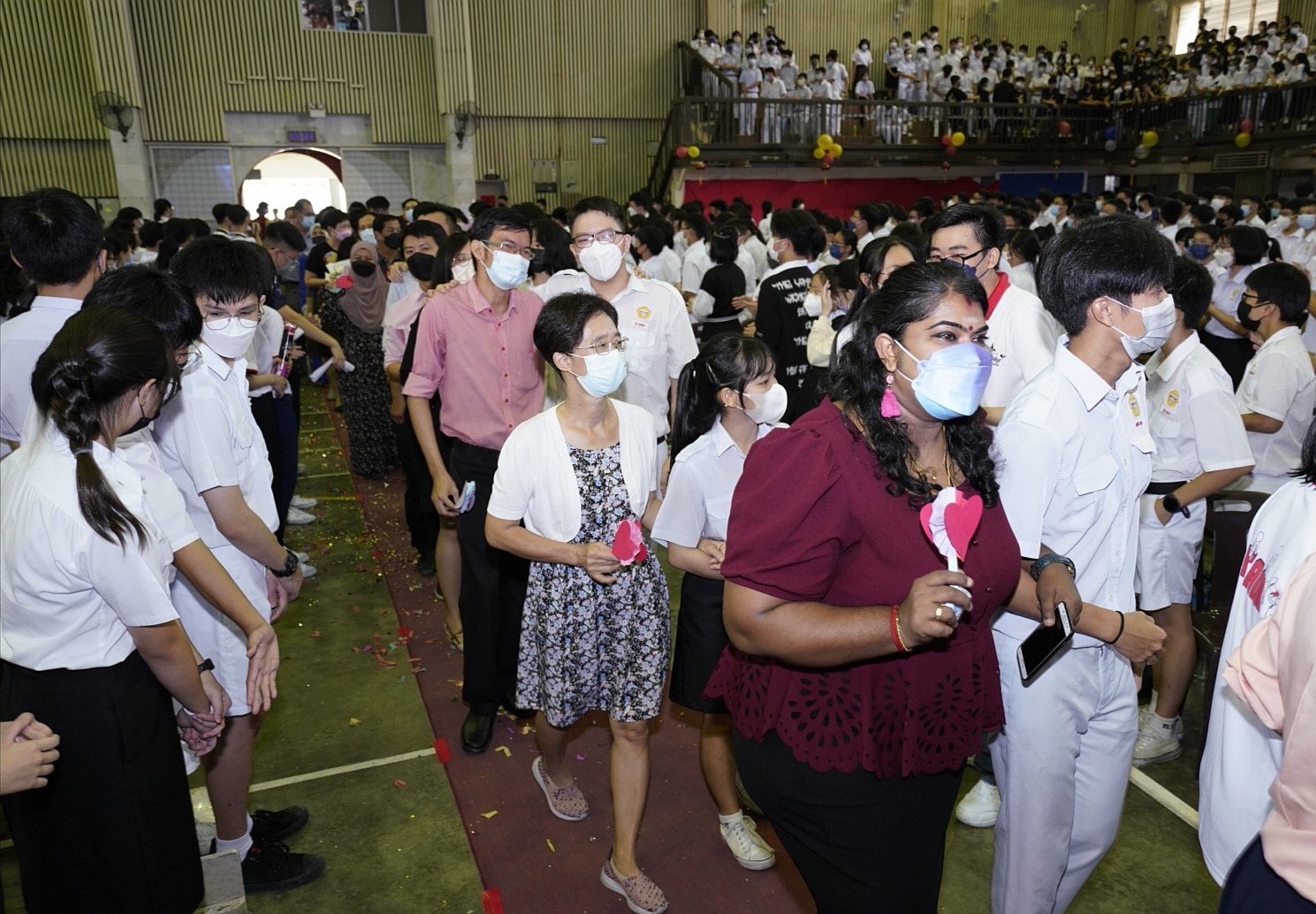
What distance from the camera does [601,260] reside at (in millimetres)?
3836

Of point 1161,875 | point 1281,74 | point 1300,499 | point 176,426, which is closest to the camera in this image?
point 1300,499

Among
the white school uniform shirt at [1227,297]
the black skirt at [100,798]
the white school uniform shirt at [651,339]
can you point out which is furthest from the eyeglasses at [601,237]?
the white school uniform shirt at [1227,297]

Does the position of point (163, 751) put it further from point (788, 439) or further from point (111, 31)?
point (111, 31)

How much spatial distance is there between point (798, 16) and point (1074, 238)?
63.4 feet

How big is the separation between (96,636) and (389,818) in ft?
5.18

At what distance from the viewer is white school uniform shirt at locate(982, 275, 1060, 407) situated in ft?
10.5

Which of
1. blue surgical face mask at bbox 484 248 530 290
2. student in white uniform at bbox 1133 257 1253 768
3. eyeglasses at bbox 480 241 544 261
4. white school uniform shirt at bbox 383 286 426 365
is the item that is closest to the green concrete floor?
student in white uniform at bbox 1133 257 1253 768

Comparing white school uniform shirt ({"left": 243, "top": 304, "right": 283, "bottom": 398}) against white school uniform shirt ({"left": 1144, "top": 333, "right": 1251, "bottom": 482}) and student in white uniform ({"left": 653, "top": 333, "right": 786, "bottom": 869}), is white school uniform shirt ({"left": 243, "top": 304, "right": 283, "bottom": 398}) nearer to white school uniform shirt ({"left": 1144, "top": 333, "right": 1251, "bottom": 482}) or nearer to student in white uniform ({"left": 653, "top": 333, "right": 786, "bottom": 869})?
student in white uniform ({"left": 653, "top": 333, "right": 786, "bottom": 869})

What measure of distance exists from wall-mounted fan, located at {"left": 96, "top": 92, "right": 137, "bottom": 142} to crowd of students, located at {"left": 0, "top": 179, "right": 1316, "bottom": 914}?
14.5 m

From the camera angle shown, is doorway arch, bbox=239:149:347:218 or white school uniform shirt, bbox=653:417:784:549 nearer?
white school uniform shirt, bbox=653:417:784:549

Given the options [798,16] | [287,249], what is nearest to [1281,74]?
[798,16]

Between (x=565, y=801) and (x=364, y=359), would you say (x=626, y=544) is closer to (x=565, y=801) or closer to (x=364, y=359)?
(x=565, y=801)

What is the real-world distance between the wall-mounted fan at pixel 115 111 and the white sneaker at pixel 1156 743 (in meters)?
16.9

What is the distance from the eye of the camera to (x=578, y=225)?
3893 mm
